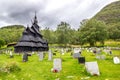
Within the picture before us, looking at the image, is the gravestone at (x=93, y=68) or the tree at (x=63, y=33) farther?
the tree at (x=63, y=33)

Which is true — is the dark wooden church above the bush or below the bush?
above

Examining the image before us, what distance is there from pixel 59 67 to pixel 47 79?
123 inches

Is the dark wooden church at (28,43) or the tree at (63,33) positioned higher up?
the tree at (63,33)

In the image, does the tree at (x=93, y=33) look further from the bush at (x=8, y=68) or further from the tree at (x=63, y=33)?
the bush at (x=8, y=68)

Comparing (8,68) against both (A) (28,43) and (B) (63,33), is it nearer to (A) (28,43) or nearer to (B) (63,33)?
(A) (28,43)

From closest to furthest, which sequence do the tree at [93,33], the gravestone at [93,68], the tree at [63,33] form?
the gravestone at [93,68], the tree at [93,33], the tree at [63,33]

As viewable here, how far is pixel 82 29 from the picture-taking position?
9519 centimetres

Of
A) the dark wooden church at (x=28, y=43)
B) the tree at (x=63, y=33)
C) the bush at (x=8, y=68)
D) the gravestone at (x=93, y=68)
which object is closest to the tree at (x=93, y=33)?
the tree at (x=63, y=33)

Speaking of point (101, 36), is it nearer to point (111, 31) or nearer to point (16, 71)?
point (111, 31)

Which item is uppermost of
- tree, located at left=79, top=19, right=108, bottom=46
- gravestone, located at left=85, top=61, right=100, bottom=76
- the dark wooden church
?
tree, located at left=79, top=19, right=108, bottom=46

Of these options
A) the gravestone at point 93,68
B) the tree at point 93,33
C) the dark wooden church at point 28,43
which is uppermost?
the tree at point 93,33

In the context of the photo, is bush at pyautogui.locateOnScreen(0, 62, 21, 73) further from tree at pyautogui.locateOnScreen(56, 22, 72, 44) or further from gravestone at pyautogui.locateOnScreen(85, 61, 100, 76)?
tree at pyautogui.locateOnScreen(56, 22, 72, 44)

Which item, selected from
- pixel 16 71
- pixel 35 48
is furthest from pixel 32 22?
pixel 16 71

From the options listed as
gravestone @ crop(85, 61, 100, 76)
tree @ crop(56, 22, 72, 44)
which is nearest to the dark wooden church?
tree @ crop(56, 22, 72, 44)
